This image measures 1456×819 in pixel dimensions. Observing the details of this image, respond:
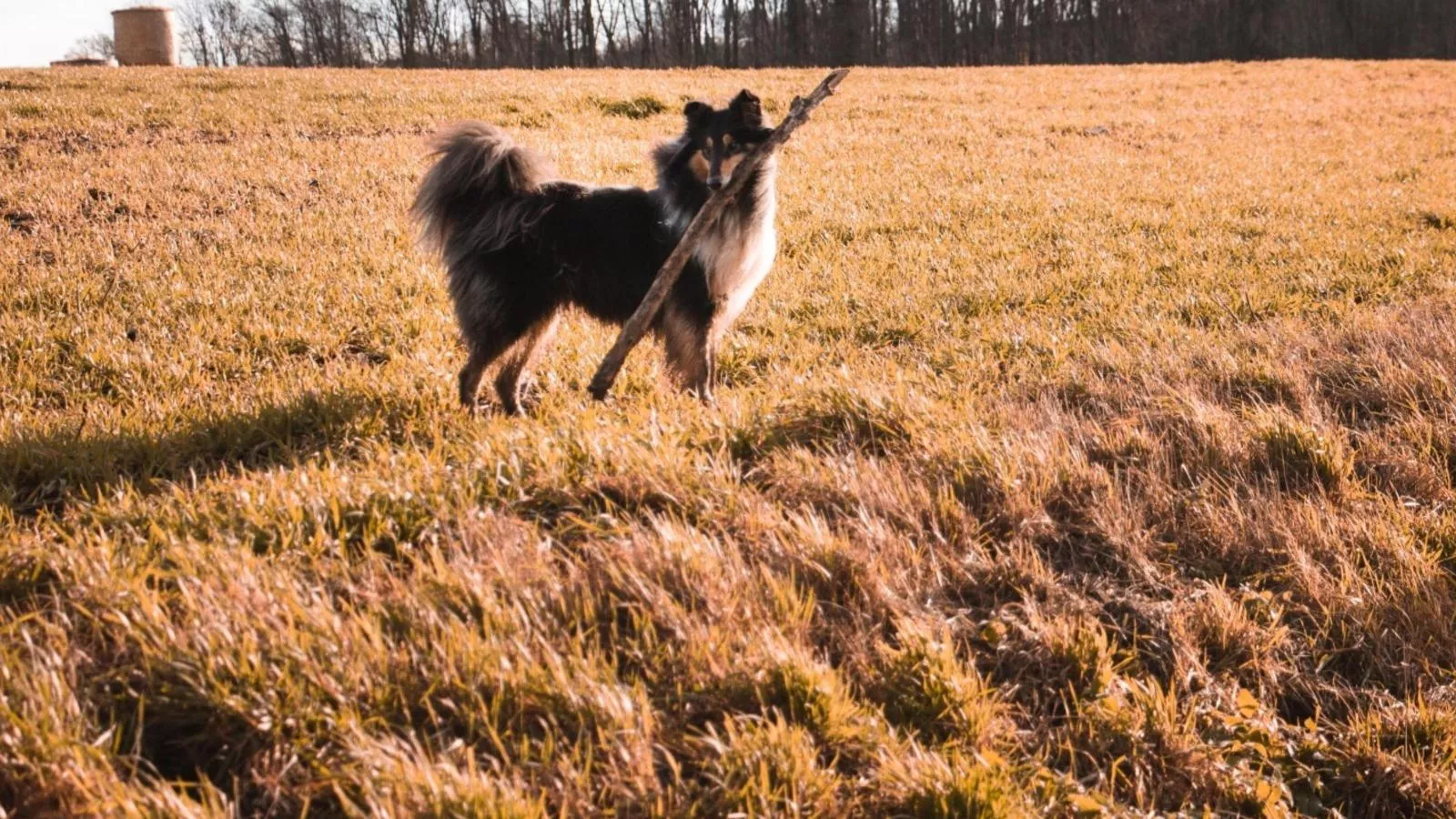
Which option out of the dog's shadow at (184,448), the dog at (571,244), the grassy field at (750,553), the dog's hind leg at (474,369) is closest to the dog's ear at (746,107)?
the dog at (571,244)

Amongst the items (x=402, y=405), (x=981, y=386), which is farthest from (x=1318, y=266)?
(x=402, y=405)

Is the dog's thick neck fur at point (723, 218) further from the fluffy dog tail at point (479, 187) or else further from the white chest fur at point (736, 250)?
the fluffy dog tail at point (479, 187)

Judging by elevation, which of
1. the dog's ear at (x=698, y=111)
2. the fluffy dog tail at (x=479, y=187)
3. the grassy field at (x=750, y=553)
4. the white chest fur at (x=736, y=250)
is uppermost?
the dog's ear at (x=698, y=111)

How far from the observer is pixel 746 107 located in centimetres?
457

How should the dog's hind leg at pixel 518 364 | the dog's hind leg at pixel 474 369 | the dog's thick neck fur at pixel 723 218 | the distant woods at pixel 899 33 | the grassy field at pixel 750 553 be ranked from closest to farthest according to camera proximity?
1. the grassy field at pixel 750 553
2. the dog's thick neck fur at pixel 723 218
3. the dog's hind leg at pixel 474 369
4. the dog's hind leg at pixel 518 364
5. the distant woods at pixel 899 33

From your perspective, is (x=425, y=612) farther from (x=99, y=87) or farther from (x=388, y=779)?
(x=99, y=87)

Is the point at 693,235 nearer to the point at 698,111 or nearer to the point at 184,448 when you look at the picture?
the point at 698,111

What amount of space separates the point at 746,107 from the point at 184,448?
10.1 feet

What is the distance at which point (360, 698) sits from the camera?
7.35 ft

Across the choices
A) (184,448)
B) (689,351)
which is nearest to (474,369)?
(689,351)

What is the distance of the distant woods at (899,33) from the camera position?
190 ft

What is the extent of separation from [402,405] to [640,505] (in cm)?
204

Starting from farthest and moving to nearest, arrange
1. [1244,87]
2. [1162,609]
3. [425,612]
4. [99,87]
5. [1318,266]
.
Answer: [1244,87], [99,87], [1318,266], [1162,609], [425,612]

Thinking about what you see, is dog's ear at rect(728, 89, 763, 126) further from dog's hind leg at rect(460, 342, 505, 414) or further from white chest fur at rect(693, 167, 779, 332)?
dog's hind leg at rect(460, 342, 505, 414)
